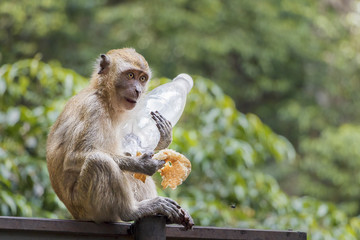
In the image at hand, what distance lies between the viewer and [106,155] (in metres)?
3.56

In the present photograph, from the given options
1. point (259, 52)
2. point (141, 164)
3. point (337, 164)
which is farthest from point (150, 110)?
point (259, 52)

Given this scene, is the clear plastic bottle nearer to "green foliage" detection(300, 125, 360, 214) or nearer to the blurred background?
the blurred background

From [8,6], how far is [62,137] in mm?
8680

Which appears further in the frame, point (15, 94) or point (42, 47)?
point (42, 47)

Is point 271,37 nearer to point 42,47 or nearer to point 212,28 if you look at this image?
point 212,28

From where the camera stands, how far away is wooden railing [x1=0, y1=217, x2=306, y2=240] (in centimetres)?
273

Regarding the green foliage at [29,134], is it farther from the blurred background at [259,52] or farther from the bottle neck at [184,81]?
the blurred background at [259,52]

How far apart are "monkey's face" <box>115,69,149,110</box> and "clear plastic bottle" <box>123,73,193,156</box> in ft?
0.77

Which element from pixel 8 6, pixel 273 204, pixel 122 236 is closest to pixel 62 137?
pixel 122 236

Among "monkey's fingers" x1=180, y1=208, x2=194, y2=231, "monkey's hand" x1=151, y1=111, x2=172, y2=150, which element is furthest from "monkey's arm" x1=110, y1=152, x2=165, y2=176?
"monkey's hand" x1=151, y1=111, x2=172, y2=150

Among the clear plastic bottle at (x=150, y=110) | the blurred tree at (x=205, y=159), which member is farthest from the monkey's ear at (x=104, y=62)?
the blurred tree at (x=205, y=159)

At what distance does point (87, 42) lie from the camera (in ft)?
42.8

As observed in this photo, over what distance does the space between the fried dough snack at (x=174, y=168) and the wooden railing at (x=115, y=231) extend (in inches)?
14.9

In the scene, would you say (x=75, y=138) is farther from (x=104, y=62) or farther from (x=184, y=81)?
(x=184, y=81)
